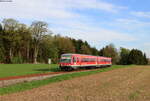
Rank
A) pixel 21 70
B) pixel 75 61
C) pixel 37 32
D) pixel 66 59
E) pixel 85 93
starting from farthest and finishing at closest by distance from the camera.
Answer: pixel 37 32 < pixel 21 70 < pixel 75 61 < pixel 66 59 < pixel 85 93

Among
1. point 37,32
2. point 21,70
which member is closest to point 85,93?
point 21,70

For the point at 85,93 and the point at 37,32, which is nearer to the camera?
the point at 85,93

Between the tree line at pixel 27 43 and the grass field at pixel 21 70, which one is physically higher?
the tree line at pixel 27 43

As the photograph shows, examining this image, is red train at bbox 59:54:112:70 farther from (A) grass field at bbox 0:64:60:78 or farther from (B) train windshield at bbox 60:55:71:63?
(A) grass field at bbox 0:64:60:78

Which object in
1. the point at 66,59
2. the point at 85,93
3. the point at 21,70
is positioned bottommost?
the point at 85,93

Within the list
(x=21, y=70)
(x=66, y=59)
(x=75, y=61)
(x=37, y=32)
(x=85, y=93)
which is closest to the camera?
(x=85, y=93)

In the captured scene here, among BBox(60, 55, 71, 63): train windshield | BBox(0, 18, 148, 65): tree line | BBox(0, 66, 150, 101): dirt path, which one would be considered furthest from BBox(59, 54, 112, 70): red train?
BBox(0, 18, 148, 65): tree line

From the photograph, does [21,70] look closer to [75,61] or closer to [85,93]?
[75,61]

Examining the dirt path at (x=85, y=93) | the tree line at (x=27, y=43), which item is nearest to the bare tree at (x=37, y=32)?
the tree line at (x=27, y=43)

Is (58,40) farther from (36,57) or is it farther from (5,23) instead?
(5,23)

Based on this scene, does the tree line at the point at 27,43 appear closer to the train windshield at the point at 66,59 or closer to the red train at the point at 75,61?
the red train at the point at 75,61

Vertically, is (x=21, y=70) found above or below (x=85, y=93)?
above

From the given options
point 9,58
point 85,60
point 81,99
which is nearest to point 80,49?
point 9,58

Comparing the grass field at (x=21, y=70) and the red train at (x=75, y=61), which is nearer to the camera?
the grass field at (x=21, y=70)
